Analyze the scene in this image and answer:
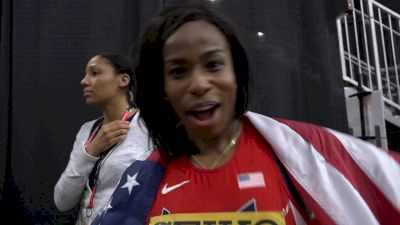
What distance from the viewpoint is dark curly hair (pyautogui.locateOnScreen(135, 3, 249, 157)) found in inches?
30.2

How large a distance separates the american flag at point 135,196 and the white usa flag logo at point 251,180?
0.51 feet

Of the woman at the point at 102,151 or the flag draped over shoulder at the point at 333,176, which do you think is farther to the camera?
the woman at the point at 102,151

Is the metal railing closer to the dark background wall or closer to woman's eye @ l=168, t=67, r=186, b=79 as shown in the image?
the dark background wall

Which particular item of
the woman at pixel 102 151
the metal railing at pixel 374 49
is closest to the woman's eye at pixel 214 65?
the woman at pixel 102 151

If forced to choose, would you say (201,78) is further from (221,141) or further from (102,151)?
(102,151)

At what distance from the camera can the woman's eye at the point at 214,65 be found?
0.71 m

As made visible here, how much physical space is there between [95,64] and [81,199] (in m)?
0.49

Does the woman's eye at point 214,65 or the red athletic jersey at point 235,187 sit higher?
the woman's eye at point 214,65

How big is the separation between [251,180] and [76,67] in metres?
1.73

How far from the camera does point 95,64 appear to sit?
153 centimetres

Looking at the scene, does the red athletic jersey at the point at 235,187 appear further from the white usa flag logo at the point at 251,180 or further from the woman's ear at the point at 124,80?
the woman's ear at the point at 124,80

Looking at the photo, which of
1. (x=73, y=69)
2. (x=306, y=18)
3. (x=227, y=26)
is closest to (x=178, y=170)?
(x=227, y=26)

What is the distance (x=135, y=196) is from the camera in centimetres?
73

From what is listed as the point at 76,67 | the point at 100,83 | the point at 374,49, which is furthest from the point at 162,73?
the point at 374,49
